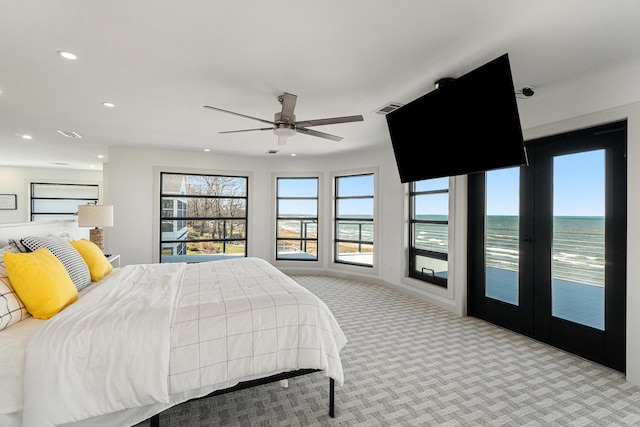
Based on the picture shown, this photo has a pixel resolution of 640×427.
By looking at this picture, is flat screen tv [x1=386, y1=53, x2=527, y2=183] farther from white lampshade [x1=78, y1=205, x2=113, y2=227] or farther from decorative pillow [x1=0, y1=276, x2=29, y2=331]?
white lampshade [x1=78, y1=205, x2=113, y2=227]

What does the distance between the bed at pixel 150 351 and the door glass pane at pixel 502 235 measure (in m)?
2.57

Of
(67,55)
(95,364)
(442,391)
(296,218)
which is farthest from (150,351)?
A: (296,218)

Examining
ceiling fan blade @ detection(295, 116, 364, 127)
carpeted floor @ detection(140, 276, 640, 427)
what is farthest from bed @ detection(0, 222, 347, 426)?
ceiling fan blade @ detection(295, 116, 364, 127)

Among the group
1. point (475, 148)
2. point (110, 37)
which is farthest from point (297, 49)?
point (475, 148)

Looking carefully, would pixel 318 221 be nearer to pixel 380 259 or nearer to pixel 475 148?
pixel 380 259

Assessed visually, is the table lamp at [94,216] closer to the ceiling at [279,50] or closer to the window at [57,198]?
the ceiling at [279,50]

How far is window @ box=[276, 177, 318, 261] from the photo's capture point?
6828mm

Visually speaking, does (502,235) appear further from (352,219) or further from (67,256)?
(67,256)

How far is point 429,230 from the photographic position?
495 centimetres

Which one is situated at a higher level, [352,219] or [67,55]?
[67,55]

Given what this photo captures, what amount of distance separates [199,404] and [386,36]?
2960mm

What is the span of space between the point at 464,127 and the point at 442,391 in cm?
214

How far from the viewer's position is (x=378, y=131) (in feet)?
15.1

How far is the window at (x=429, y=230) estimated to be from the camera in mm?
4613
